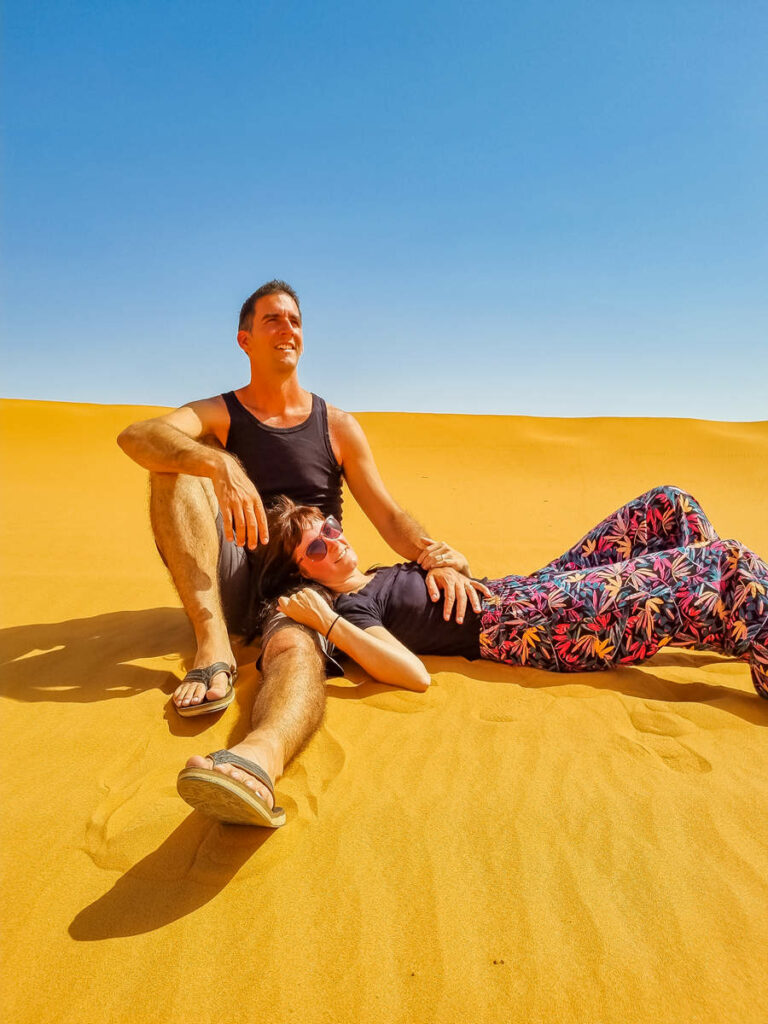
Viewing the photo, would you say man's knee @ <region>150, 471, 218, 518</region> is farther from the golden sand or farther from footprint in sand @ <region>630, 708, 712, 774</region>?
footprint in sand @ <region>630, 708, 712, 774</region>

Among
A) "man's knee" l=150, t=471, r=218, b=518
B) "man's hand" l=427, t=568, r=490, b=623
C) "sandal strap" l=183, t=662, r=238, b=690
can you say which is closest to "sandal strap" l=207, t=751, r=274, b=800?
"sandal strap" l=183, t=662, r=238, b=690

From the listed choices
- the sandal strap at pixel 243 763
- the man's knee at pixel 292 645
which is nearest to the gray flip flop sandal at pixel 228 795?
the sandal strap at pixel 243 763

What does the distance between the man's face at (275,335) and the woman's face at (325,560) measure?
1.27 meters

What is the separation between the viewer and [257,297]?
435cm

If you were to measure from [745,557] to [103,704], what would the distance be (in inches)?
122

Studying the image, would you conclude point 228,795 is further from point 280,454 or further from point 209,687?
point 280,454

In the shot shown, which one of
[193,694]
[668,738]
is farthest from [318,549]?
[668,738]

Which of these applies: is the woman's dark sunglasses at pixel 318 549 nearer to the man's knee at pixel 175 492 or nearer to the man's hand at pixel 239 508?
the man's hand at pixel 239 508

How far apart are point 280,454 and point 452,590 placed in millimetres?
1377

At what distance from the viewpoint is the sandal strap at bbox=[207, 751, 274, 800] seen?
2.05m

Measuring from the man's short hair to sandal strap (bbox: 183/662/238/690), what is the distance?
88.9 inches

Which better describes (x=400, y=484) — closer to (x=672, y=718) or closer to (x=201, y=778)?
(x=672, y=718)

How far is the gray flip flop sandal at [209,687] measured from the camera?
288cm

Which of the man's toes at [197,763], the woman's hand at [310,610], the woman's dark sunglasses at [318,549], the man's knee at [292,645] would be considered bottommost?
the man's toes at [197,763]
